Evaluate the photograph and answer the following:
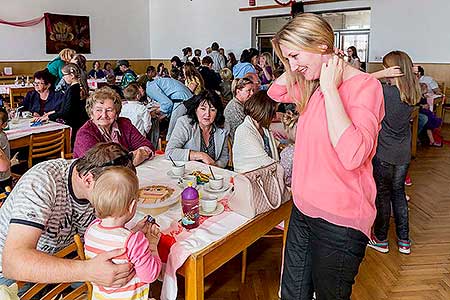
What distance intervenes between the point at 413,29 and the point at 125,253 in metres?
8.85

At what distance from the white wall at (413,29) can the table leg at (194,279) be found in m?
8.47

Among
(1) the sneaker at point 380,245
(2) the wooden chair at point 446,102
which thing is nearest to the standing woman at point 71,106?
(1) the sneaker at point 380,245

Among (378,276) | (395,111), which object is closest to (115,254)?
(378,276)

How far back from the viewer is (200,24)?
479 inches

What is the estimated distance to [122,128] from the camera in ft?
8.79

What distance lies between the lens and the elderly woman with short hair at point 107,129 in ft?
7.95

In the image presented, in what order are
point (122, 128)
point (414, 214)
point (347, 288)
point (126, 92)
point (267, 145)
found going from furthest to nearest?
point (126, 92)
point (414, 214)
point (267, 145)
point (122, 128)
point (347, 288)

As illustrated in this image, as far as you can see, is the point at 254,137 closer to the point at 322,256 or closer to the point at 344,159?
the point at 322,256

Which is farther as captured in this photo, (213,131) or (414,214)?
(414,214)

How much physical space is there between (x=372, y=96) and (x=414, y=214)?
9.29ft

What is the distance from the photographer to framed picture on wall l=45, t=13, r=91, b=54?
11.2 m

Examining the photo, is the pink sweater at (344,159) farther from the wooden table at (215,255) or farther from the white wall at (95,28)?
the white wall at (95,28)

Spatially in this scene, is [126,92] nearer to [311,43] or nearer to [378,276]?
[378,276]

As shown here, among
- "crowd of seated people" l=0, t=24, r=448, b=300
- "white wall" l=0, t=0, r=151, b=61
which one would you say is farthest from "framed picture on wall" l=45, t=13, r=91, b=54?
"crowd of seated people" l=0, t=24, r=448, b=300
